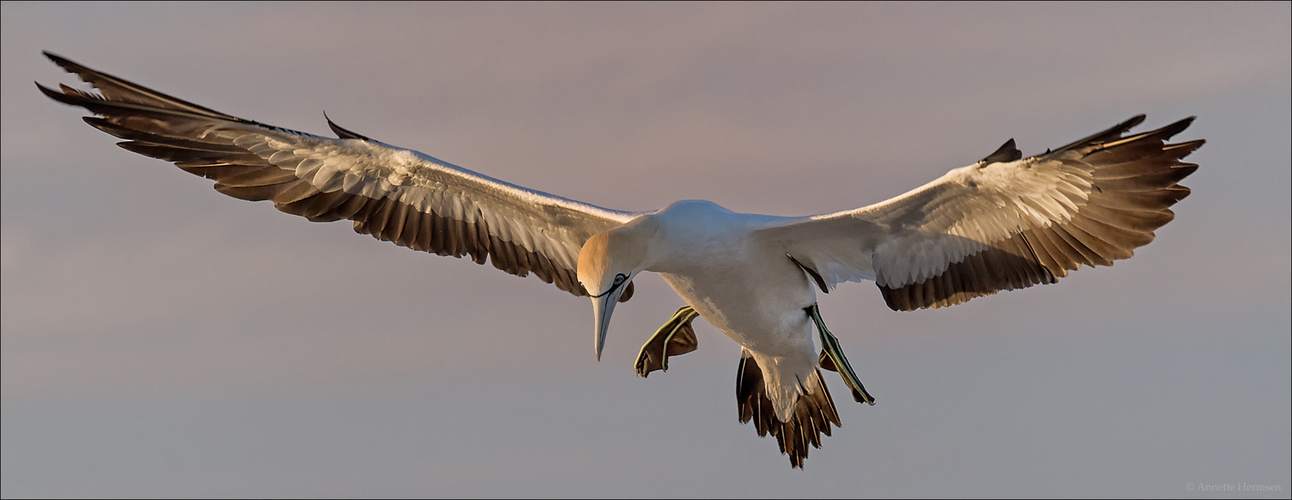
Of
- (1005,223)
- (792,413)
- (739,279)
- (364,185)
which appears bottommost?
(792,413)

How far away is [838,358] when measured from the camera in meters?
11.7

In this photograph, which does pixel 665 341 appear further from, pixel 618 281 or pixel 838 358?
pixel 618 281

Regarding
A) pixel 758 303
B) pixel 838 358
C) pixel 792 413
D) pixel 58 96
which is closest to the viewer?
pixel 58 96

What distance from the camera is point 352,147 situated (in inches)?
454

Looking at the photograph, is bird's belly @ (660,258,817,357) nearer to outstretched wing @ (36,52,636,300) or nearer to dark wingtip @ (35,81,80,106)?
outstretched wing @ (36,52,636,300)

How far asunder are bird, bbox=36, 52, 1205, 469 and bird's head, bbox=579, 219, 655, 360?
1cm

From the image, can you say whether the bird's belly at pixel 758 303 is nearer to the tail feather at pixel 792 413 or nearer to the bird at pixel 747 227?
the bird at pixel 747 227

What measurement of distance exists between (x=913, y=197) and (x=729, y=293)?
1.72m

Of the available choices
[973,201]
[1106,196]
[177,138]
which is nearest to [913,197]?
[973,201]

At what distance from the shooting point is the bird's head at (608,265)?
9.92 m

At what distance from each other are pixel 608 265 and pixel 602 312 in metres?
0.36

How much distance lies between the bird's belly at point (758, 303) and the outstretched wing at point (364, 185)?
95 cm

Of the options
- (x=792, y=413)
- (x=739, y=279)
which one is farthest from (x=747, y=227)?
(x=792, y=413)

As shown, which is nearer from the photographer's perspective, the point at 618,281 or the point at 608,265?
the point at 608,265
